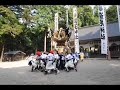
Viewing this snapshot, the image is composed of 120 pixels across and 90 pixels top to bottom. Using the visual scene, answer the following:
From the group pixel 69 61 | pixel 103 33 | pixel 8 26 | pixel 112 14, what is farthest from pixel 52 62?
pixel 112 14

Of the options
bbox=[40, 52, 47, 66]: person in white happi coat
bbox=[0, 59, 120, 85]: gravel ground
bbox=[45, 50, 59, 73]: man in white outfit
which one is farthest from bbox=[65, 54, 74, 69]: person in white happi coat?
bbox=[40, 52, 47, 66]: person in white happi coat

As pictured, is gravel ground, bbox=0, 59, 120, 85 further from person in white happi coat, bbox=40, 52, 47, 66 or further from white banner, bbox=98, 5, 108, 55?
white banner, bbox=98, 5, 108, 55

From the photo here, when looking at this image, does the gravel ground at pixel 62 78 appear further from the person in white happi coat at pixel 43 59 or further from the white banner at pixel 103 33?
the white banner at pixel 103 33

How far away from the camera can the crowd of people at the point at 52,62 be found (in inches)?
310

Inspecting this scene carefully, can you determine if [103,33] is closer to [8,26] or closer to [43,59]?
[43,59]

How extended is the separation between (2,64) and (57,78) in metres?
3.08

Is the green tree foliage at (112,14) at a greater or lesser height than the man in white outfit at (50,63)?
greater

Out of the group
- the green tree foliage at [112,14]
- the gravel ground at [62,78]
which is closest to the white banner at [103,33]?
the gravel ground at [62,78]

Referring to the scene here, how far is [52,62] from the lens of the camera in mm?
7895

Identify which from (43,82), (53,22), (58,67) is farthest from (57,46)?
(53,22)

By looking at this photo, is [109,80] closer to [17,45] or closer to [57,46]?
[57,46]
